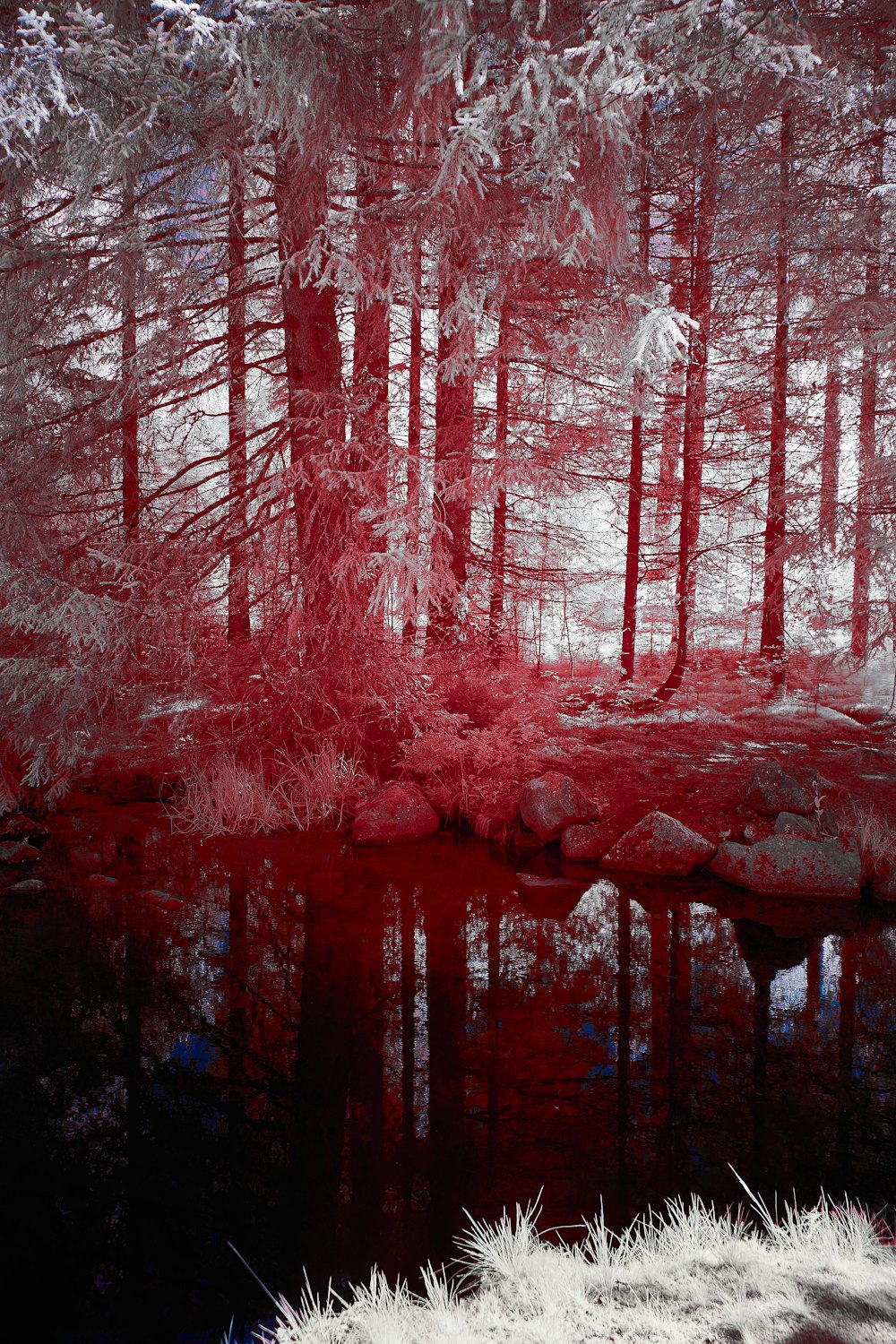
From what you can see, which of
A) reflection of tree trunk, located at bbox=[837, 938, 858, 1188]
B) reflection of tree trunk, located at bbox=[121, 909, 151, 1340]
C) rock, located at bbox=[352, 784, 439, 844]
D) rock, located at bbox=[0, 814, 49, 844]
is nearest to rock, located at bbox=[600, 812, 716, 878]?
reflection of tree trunk, located at bbox=[837, 938, 858, 1188]

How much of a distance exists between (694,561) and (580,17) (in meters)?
8.08

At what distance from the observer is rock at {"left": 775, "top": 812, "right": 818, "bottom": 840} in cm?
690

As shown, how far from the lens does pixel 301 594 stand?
8156mm

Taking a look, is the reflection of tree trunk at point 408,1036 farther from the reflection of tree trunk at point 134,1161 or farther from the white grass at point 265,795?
the white grass at point 265,795

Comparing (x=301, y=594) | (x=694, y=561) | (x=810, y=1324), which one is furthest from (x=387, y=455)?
(x=694, y=561)

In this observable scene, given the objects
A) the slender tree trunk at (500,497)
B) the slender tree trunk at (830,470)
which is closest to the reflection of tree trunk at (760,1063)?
the slender tree trunk at (830,470)

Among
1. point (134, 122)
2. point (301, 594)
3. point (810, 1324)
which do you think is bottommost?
point (810, 1324)

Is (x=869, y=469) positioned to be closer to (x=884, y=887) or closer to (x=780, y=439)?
(x=780, y=439)

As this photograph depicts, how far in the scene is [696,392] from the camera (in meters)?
11.9

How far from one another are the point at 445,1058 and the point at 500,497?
25.4 feet

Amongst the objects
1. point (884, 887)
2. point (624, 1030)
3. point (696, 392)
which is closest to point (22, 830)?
point (624, 1030)

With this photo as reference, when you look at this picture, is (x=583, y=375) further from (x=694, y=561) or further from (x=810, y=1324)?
(x=810, y=1324)

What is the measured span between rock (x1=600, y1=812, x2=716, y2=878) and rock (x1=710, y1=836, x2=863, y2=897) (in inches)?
11.2

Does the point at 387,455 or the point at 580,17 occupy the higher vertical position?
the point at 580,17
